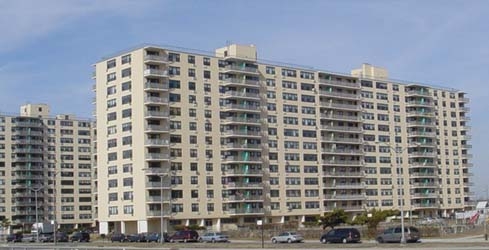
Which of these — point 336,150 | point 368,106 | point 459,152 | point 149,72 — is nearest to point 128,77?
point 149,72

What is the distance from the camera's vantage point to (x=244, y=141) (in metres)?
152

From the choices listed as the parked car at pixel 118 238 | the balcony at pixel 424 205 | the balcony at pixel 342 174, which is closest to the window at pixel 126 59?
the parked car at pixel 118 238

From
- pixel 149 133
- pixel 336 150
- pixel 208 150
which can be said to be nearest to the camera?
pixel 149 133

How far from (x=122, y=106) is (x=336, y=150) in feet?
161

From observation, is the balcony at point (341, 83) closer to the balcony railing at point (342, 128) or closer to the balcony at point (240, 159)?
the balcony railing at point (342, 128)

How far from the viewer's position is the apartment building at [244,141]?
140 metres

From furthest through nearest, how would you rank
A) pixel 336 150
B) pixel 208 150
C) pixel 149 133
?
pixel 336 150 < pixel 208 150 < pixel 149 133

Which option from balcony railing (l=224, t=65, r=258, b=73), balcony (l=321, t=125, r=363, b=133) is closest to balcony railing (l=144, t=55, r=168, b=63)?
balcony railing (l=224, t=65, r=258, b=73)

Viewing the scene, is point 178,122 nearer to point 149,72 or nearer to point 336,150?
point 149,72

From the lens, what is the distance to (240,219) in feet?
492

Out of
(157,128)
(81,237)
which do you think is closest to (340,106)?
(157,128)

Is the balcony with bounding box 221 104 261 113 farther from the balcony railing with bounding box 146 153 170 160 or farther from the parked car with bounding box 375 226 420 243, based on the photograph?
the parked car with bounding box 375 226 420 243

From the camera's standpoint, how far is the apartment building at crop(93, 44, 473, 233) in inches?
5522

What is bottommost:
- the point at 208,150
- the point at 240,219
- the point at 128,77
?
the point at 240,219
